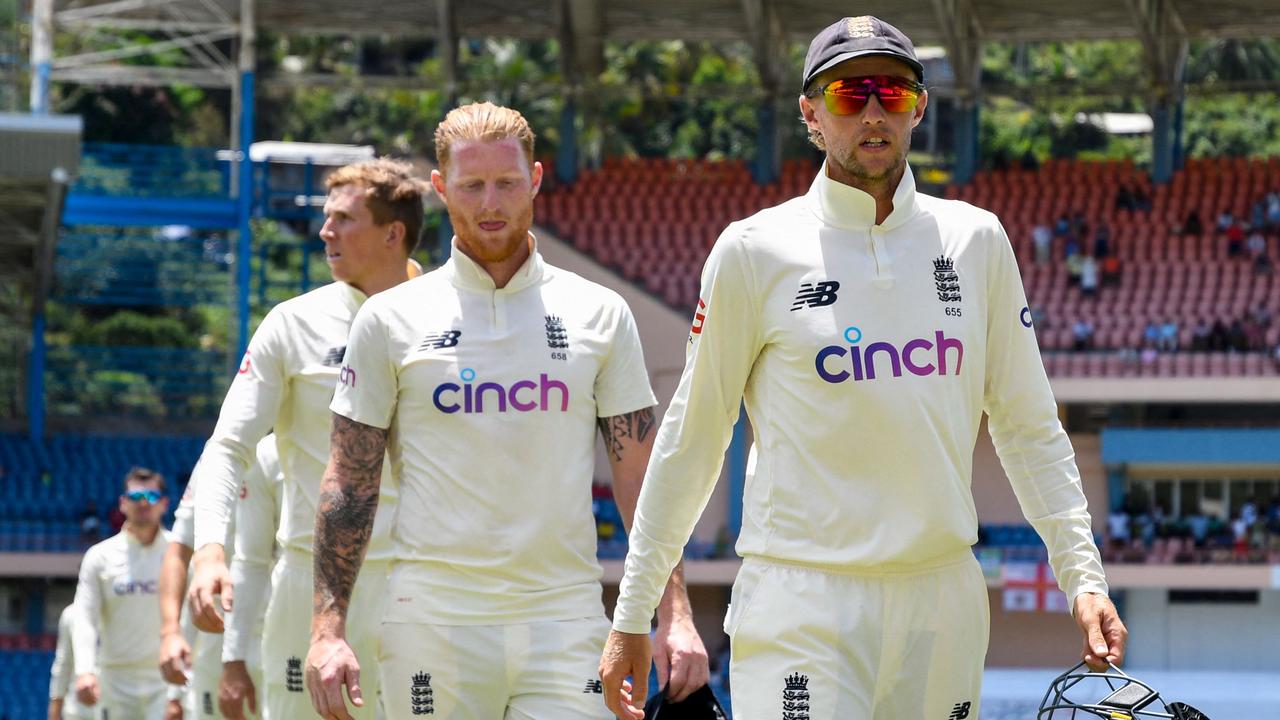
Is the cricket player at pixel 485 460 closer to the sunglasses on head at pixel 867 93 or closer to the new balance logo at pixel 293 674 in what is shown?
the sunglasses on head at pixel 867 93

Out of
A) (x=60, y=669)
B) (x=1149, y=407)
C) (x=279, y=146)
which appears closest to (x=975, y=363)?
(x=60, y=669)

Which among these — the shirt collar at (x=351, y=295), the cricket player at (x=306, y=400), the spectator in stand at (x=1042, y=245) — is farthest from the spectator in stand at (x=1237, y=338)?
the shirt collar at (x=351, y=295)

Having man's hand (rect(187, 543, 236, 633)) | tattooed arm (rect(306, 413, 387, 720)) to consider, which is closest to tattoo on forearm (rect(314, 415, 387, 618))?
tattooed arm (rect(306, 413, 387, 720))

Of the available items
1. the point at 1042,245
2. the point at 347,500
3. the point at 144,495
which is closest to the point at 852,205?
the point at 347,500

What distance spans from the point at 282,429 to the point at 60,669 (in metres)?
6.37

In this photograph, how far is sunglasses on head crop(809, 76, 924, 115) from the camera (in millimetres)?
3844

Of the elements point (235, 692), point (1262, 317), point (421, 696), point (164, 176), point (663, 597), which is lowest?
point (235, 692)

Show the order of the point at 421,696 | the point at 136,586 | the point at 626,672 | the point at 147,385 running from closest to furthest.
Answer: the point at 626,672 → the point at 421,696 → the point at 136,586 → the point at 147,385

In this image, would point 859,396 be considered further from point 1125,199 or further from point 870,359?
point 1125,199

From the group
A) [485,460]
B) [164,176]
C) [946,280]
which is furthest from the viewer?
[164,176]

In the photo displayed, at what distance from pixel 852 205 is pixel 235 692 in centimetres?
344

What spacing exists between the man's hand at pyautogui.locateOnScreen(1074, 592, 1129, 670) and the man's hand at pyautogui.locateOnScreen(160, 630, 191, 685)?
13.2 ft

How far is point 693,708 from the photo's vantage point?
436 cm

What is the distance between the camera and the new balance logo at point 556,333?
488 centimetres
